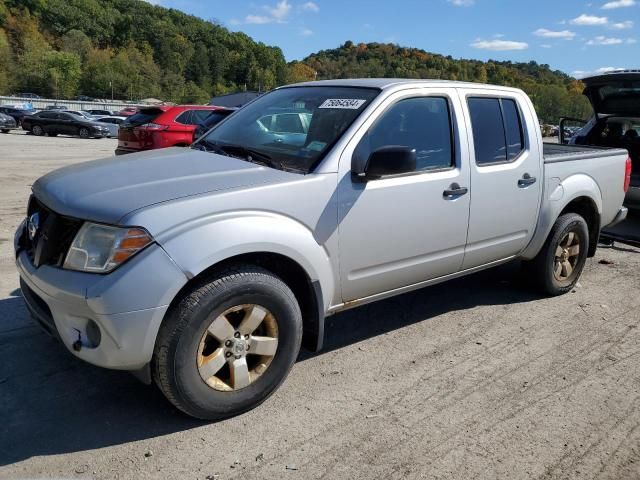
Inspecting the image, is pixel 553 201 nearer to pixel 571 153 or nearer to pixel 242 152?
pixel 571 153

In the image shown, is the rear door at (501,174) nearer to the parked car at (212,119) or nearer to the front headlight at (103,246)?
the front headlight at (103,246)

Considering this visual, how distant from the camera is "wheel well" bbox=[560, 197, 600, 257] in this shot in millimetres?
5207

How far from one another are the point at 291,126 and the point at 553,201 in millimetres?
2377

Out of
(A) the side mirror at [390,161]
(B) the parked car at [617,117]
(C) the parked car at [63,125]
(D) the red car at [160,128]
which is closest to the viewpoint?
(A) the side mirror at [390,161]

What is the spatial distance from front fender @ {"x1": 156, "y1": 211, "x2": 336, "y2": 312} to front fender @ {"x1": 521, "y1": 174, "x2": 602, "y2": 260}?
7.44 feet

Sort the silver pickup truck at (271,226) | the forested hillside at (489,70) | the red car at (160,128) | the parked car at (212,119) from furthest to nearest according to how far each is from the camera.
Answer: the forested hillside at (489,70), the parked car at (212,119), the red car at (160,128), the silver pickup truck at (271,226)

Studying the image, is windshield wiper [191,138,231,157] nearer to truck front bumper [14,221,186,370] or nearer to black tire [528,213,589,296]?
truck front bumper [14,221,186,370]

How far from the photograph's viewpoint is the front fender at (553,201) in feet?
15.4

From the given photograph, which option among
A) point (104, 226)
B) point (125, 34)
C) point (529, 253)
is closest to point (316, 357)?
point (104, 226)

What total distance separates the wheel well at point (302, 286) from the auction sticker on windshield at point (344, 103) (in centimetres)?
111

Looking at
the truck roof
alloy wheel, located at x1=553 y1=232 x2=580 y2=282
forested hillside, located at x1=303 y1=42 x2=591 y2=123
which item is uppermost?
forested hillside, located at x1=303 y1=42 x2=591 y2=123

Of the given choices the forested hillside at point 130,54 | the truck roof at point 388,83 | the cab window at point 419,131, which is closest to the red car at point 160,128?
the truck roof at point 388,83

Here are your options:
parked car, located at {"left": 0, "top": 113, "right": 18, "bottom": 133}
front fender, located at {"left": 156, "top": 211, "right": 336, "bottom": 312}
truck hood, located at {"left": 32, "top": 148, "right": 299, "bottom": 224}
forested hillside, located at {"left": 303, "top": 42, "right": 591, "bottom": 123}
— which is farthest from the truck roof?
forested hillside, located at {"left": 303, "top": 42, "right": 591, "bottom": 123}

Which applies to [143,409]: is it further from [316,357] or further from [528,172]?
[528,172]
